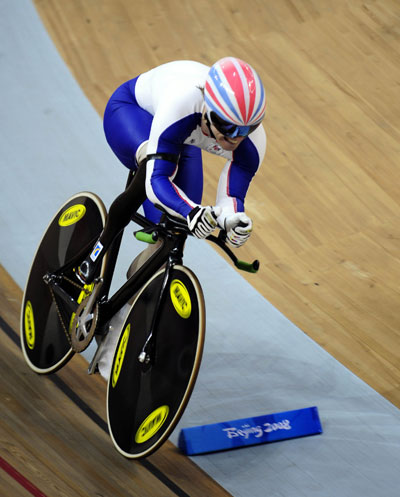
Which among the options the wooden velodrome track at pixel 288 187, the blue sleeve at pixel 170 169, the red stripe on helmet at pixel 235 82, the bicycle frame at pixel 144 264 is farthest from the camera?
the wooden velodrome track at pixel 288 187

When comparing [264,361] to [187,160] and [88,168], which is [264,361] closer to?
[187,160]

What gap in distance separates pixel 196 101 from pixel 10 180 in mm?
2396

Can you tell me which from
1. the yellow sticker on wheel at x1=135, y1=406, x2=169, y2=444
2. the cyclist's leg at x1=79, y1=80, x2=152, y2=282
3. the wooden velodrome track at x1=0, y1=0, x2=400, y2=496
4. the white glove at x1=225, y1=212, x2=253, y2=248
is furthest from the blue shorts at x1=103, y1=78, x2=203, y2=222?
the wooden velodrome track at x1=0, y1=0, x2=400, y2=496

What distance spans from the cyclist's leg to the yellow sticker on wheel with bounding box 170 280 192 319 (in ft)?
1.23

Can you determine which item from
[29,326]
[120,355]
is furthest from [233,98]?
[29,326]

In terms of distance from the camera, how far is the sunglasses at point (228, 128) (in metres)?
2.67

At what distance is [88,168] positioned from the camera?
5078 mm

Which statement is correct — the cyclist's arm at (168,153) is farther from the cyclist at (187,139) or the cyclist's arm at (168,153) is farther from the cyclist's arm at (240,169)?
the cyclist's arm at (240,169)

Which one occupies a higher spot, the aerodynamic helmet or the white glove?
the aerodynamic helmet

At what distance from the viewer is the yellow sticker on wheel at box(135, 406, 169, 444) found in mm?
2943

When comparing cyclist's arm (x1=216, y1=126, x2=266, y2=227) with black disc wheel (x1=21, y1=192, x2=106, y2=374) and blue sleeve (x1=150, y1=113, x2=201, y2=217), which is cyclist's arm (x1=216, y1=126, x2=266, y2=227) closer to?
blue sleeve (x1=150, y1=113, x2=201, y2=217)

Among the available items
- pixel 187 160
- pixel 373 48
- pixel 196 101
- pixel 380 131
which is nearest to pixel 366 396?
pixel 187 160

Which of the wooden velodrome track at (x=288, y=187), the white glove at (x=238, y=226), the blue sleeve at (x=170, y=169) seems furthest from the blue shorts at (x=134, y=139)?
the wooden velodrome track at (x=288, y=187)

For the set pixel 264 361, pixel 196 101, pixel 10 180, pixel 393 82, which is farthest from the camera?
pixel 393 82
